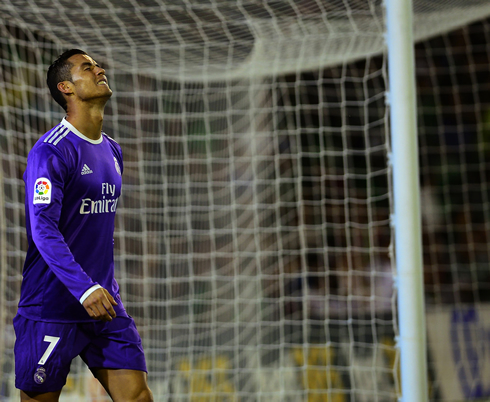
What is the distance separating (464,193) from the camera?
602 centimetres

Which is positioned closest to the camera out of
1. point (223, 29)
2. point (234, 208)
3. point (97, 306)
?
point (97, 306)

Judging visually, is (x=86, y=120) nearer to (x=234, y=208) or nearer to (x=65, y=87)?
(x=65, y=87)

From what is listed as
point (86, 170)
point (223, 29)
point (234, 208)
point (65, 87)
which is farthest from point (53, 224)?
point (234, 208)

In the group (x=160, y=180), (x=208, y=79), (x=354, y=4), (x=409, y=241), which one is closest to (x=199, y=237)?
(x=160, y=180)

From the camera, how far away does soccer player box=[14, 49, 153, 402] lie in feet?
5.99

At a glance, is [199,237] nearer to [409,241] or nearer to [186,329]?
[186,329]

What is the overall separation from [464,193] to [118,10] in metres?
3.94

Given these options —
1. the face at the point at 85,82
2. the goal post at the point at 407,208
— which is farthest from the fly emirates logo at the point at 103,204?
the goal post at the point at 407,208

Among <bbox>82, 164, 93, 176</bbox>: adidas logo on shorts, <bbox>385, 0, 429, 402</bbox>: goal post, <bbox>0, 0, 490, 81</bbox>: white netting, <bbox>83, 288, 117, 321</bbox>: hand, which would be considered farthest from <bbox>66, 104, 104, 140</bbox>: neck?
<bbox>0, 0, 490, 81</bbox>: white netting

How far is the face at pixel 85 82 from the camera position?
2.02 meters

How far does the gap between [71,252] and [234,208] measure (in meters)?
2.79

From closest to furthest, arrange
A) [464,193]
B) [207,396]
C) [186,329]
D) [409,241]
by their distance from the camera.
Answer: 1. [409,241]
2. [207,396]
3. [186,329]
4. [464,193]

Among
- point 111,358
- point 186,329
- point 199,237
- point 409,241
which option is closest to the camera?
point 111,358

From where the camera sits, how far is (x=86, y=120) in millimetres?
2023
